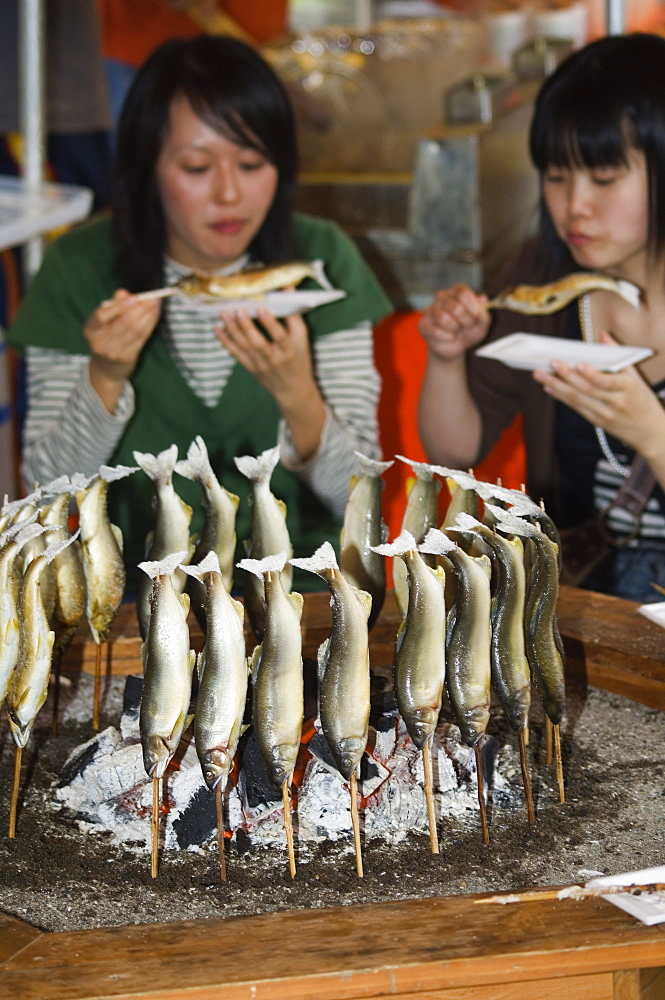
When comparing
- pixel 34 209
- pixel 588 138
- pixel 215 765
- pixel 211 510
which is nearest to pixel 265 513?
pixel 211 510

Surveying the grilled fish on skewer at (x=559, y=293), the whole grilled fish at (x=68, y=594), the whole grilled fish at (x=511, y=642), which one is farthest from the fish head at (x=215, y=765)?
the grilled fish on skewer at (x=559, y=293)

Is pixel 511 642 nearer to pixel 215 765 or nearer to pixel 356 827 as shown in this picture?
pixel 356 827

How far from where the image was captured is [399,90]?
179 inches

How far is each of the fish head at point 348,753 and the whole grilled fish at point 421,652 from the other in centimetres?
9

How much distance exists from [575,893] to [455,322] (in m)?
1.62

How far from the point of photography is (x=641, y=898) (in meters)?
1.42

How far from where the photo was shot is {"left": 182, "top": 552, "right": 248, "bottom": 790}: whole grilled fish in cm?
155

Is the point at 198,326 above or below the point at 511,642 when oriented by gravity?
above

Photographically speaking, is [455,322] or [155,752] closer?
[155,752]

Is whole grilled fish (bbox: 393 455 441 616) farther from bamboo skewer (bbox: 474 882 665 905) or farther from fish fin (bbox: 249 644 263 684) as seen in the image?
bamboo skewer (bbox: 474 882 665 905)

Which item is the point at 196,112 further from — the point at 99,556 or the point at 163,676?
the point at 163,676

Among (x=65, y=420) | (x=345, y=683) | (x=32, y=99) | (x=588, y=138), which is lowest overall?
(x=345, y=683)

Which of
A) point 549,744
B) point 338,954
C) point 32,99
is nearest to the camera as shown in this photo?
point 338,954

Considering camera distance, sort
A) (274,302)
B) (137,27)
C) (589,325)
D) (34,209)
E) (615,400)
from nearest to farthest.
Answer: (615,400), (274,302), (589,325), (34,209), (137,27)
